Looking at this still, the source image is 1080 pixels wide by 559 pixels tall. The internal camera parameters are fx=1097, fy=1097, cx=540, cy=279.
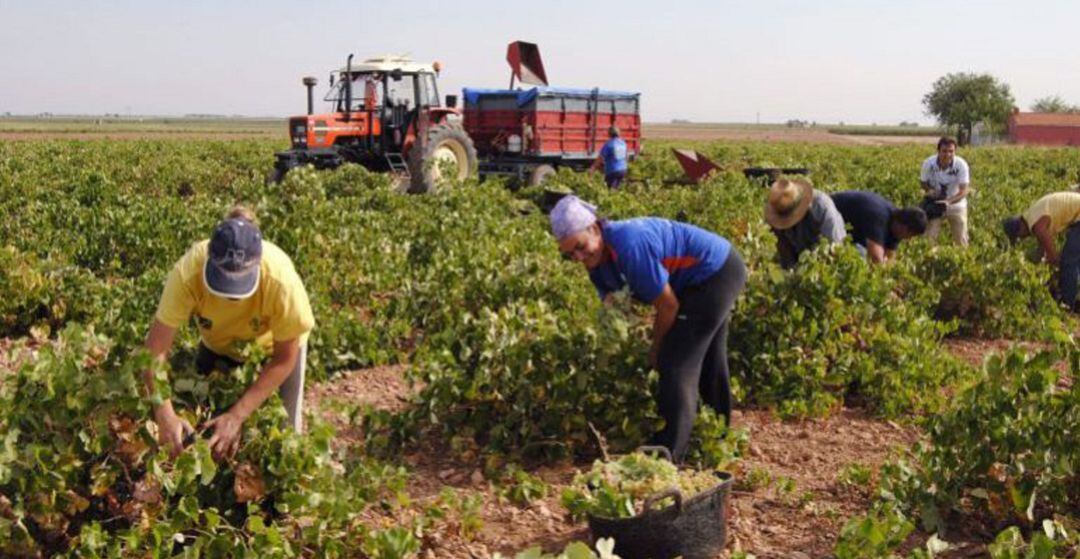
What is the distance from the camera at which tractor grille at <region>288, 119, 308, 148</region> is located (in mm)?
16297

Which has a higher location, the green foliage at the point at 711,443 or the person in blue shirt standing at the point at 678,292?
the person in blue shirt standing at the point at 678,292

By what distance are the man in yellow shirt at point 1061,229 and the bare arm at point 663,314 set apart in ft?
16.8

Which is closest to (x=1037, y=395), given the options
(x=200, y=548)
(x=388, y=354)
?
(x=200, y=548)

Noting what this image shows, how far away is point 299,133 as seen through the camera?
54.1 feet

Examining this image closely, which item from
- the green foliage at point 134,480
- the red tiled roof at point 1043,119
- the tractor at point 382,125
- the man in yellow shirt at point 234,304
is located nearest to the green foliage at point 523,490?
the green foliage at point 134,480

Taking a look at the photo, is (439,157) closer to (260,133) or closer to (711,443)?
(711,443)

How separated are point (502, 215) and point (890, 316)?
5.92m

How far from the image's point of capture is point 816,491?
5.18 m

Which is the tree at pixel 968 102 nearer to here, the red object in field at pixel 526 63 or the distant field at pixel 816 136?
the distant field at pixel 816 136

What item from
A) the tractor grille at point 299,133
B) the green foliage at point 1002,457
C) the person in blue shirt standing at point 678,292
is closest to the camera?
the green foliage at point 1002,457

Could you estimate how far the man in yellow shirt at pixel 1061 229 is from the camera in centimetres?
873

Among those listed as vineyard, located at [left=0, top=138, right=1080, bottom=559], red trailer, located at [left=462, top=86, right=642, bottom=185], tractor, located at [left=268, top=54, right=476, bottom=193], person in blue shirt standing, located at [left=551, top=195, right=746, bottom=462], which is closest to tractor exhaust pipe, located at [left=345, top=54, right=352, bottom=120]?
tractor, located at [left=268, top=54, right=476, bottom=193]

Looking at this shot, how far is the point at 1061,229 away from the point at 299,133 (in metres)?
11.0

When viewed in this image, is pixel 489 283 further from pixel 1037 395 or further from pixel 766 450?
pixel 1037 395
